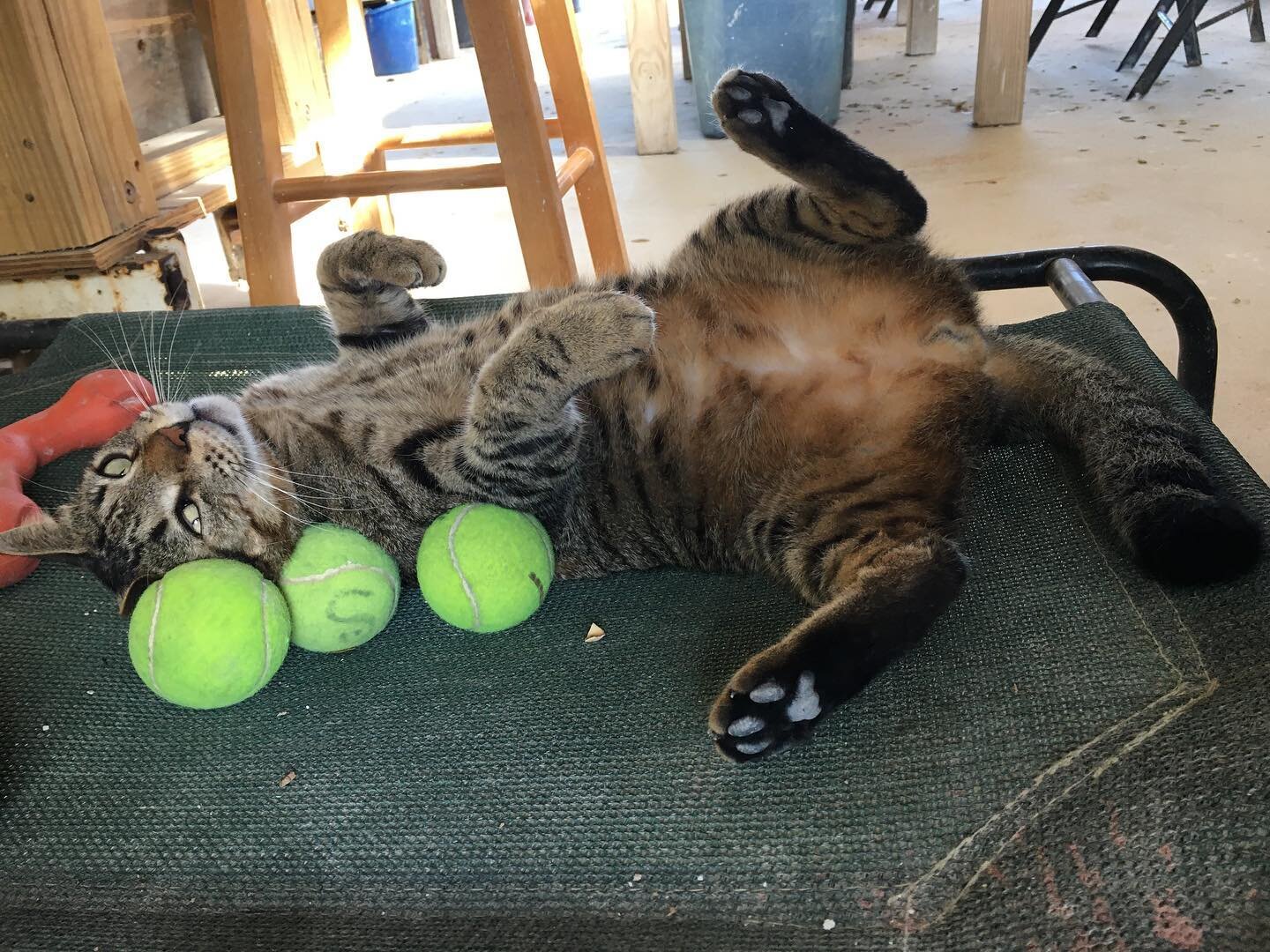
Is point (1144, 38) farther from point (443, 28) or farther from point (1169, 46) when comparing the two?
point (443, 28)

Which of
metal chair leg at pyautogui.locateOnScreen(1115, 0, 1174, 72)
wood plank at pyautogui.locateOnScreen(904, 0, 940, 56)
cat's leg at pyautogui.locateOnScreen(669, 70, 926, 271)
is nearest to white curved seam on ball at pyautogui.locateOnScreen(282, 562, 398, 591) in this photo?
cat's leg at pyautogui.locateOnScreen(669, 70, 926, 271)

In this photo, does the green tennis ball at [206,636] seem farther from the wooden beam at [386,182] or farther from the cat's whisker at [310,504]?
the wooden beam at [386,182]

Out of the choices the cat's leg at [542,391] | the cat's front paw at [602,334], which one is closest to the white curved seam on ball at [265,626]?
the cat's leg at [542,391]

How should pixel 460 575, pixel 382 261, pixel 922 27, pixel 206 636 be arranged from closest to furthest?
pixel 206 636
pixel 460 575
pixel 382 261
pixel 922 27

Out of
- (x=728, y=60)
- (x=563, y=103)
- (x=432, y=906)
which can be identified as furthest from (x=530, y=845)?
(x=728, y=60)

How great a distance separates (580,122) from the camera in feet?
9.39

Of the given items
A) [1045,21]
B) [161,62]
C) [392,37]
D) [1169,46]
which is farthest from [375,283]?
[392,37]

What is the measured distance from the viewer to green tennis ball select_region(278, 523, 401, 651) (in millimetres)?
1263

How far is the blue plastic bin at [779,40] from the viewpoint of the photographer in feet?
14.0

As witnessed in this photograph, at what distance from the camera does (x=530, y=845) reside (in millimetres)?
1013

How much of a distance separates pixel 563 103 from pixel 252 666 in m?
2.17

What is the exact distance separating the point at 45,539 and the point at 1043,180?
3.68m

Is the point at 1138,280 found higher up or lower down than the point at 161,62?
lower down

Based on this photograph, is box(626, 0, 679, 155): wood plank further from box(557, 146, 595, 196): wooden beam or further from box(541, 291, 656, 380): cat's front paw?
box(541, 291, 656, 380): cat's front paw
